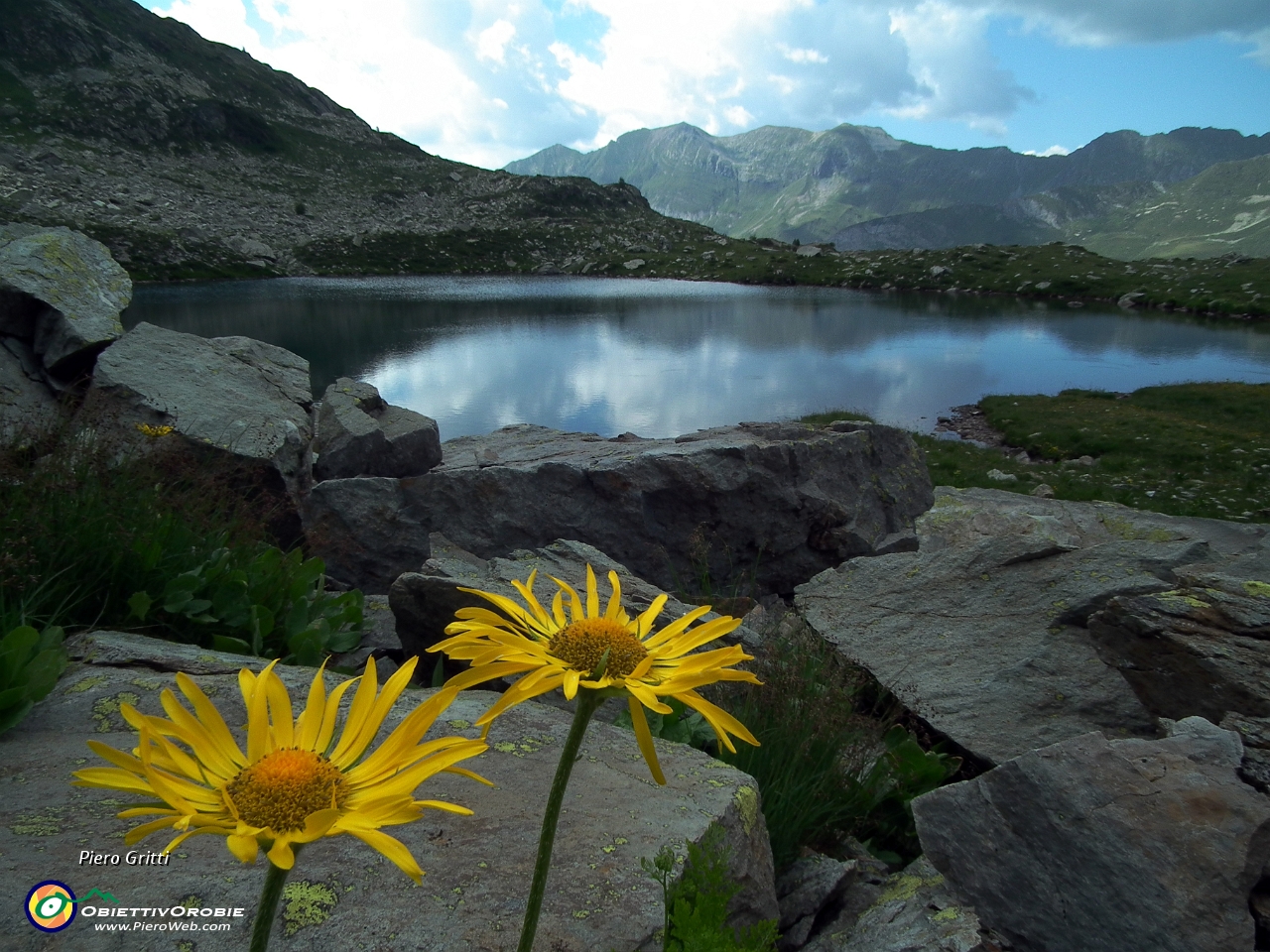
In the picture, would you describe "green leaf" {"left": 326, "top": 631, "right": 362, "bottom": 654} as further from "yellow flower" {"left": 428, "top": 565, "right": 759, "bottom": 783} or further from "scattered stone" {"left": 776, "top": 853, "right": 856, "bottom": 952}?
"yellow flower" {"left": 428, "top": 565, "right": 759, "bottom": 783}

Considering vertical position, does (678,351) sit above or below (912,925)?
below

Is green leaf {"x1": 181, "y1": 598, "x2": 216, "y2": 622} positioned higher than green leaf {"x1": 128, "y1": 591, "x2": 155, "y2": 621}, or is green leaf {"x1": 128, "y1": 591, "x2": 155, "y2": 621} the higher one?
green leaf {"x1": 128, "y1": 591, "x2": 155, "y2": 621}

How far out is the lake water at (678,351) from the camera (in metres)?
21.8

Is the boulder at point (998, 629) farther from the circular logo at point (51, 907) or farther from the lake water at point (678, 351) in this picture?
the lake water at point (678, 351)

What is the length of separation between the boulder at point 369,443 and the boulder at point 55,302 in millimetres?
2896

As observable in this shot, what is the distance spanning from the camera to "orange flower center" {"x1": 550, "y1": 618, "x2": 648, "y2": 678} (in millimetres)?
1587

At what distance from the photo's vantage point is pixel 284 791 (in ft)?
3.93

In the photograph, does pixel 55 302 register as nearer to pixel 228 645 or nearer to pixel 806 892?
pixel 228 645

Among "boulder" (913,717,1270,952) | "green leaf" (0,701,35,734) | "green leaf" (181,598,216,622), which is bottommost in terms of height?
"boulder" (913,717,1270,952)

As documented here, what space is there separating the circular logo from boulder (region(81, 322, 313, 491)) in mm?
5814

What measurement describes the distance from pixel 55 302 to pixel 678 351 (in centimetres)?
2330

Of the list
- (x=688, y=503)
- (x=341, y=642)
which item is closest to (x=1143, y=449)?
(x=688, y=503)

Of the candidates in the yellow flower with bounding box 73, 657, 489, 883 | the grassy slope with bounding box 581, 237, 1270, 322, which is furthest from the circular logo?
the grassy slope with bounding box 581, 237, 1270, 322

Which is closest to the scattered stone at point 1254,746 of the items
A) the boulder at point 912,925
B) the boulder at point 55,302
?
the boulder at point 912,925
